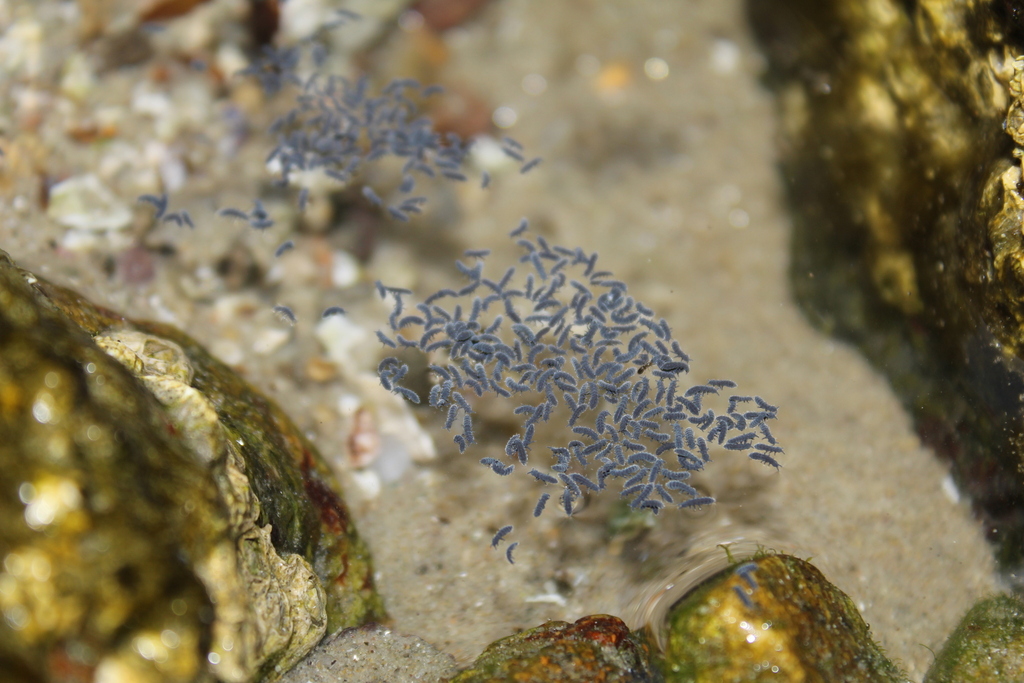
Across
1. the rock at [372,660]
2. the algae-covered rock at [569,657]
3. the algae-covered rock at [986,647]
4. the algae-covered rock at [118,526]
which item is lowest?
the rock at [372,660]

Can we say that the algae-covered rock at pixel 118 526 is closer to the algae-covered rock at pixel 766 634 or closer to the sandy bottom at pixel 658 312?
the sandy bottom at pixel 658 312

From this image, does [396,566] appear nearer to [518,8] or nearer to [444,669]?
[444,669]

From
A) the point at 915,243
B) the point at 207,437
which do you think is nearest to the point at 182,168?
the point at 207,437

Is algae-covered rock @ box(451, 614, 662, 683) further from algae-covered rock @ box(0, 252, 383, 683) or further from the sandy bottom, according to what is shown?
algae-covered rock @ box(0, 252, 383, 683)

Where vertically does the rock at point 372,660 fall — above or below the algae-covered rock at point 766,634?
below

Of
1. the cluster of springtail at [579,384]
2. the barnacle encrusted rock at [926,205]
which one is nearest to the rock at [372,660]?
the cluster of springtail at [579,384]

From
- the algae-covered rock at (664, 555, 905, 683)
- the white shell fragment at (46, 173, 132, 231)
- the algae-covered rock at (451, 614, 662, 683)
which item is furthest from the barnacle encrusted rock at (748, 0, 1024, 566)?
the white shell fragment at (46, 173, 132, 231)

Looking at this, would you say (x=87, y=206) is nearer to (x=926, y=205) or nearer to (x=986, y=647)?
(x=926, y=205)
